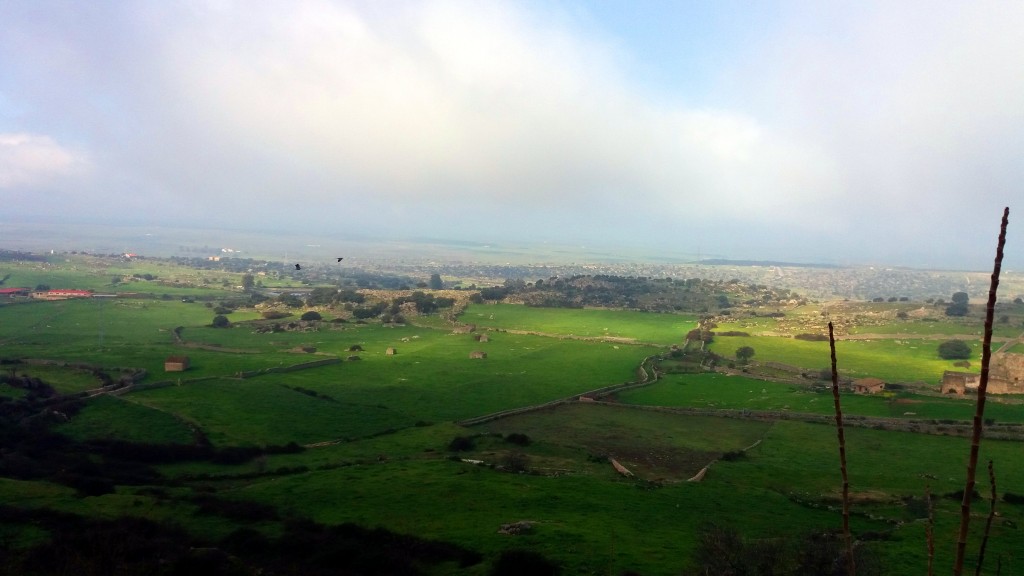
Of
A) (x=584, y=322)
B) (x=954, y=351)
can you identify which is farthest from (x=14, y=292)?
(x=954, y=351)

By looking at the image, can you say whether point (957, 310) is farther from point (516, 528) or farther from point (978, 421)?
point (978, 421)

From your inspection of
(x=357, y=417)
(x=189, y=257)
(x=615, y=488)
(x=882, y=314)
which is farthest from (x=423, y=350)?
(x=189, y=257)

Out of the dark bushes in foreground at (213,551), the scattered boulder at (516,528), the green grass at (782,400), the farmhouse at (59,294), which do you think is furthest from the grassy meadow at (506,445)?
the farmhouse at (59,294)

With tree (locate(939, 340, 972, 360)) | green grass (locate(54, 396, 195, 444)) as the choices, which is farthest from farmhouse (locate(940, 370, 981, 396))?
green grass (locate(54, 396, 195, 444))

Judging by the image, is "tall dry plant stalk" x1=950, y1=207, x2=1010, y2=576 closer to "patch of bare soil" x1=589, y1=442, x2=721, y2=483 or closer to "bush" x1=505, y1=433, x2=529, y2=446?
"patch of bare soil" x1=589, y1=442, x2=721, y2=483

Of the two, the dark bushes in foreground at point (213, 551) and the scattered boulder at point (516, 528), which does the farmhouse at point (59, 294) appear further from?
the scattered boulder at point (516, 528)

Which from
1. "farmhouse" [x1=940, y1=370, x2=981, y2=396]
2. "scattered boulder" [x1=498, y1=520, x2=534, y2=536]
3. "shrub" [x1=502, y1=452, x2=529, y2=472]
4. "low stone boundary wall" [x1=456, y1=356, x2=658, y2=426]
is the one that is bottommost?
"low stone boundary wall" [x1=456, y1=356, x2=658, y2=426]
